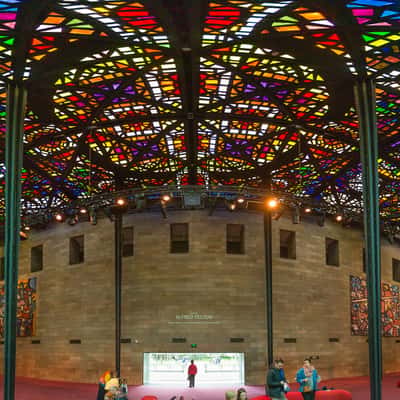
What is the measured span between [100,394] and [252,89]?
14.5 meters

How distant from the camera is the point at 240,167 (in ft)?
132

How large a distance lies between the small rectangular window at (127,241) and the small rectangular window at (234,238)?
20.7 ft

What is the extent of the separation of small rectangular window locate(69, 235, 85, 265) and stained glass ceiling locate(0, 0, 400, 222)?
147 inches

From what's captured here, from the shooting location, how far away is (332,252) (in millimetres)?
41094

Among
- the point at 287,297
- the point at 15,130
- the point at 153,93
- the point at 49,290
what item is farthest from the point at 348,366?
the point at 15,130

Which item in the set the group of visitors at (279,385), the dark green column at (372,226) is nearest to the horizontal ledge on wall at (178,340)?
the dark green column at (372,226)

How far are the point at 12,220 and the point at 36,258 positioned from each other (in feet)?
80.8

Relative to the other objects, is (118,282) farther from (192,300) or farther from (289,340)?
(289,340)

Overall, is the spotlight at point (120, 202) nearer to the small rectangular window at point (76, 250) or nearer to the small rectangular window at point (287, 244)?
the small rectangular window at point (76, 250)

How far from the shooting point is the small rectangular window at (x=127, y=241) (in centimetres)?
3741

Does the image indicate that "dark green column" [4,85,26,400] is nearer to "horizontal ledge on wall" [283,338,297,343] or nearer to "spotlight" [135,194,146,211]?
"spotlight" [135,194,146,211]

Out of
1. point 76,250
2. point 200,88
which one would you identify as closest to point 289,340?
point 76,250

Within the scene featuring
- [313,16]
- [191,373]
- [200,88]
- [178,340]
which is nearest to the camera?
[313,16]

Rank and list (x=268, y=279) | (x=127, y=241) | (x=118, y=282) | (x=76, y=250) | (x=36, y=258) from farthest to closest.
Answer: (x=36, y=258) → (x=76, y=250) → (x=127, y=241) → (x=118, y=282) → (x=268, y=279)
